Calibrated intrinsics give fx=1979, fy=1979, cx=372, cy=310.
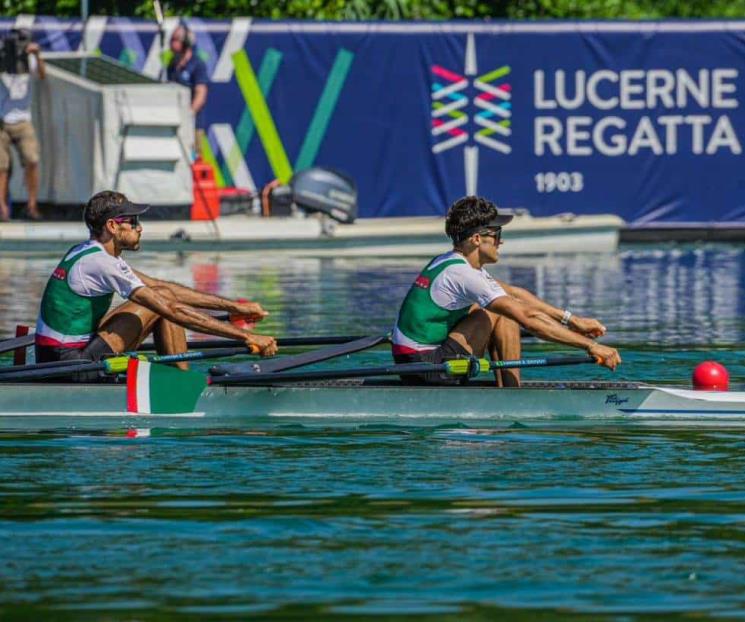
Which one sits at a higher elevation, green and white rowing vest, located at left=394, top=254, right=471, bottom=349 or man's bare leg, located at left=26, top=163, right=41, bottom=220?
man's bare leg, located at left=26, top=163, right=41, bottom=220

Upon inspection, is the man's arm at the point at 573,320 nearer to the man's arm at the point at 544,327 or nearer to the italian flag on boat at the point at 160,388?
the man's arm at the point at 544,327

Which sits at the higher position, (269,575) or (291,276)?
(291,276)

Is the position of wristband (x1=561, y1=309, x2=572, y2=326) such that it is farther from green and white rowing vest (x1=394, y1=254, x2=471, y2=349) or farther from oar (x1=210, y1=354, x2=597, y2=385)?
green and white rowing vest (x1=394, y1=254, x2=471, y2=349)

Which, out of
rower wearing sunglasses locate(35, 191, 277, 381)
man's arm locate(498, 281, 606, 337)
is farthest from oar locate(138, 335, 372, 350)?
man's arm locate(498, 281, 606, 337)

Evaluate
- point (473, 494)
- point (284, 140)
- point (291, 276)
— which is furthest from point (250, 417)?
point (284, 140)

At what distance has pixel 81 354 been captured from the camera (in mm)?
12633

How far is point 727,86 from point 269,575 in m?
22.2

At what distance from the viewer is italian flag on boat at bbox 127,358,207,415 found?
12133 millimetres

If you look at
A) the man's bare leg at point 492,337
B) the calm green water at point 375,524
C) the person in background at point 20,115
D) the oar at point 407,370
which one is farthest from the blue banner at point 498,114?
the calm green water at point 375,524

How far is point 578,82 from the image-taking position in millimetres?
29188

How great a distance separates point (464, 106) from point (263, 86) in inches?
117

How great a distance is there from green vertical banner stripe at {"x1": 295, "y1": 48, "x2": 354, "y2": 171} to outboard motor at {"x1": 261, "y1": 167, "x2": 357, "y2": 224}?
2.15 m

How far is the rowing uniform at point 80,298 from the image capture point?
12516 mm

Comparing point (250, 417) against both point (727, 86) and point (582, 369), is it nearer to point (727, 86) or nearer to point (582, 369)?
point (582, 369)
